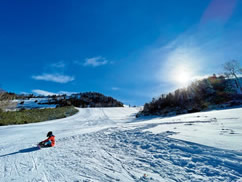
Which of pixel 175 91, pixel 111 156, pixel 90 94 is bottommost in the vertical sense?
pixel 111 156

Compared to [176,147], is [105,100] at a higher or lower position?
higher

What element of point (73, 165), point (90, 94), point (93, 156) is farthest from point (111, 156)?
point (90, 94)

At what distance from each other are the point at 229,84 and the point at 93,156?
24990 mm

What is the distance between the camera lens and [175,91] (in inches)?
744

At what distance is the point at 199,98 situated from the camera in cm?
1739

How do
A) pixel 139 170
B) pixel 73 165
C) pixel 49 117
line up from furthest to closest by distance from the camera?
pixel 49 117 < pixel 73 165 < pixel 139 170

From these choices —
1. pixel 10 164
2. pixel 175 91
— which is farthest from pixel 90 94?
pixel 10 164

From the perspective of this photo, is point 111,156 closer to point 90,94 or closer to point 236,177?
point 236,177

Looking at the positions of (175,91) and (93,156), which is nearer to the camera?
(93,156)

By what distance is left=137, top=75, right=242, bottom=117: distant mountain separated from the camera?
49.7ft

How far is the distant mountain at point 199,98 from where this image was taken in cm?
1515

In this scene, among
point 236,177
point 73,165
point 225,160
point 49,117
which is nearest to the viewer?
point 236,177

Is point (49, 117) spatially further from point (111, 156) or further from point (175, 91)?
point (175, 91)

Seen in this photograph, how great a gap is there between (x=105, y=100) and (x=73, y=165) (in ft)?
182
